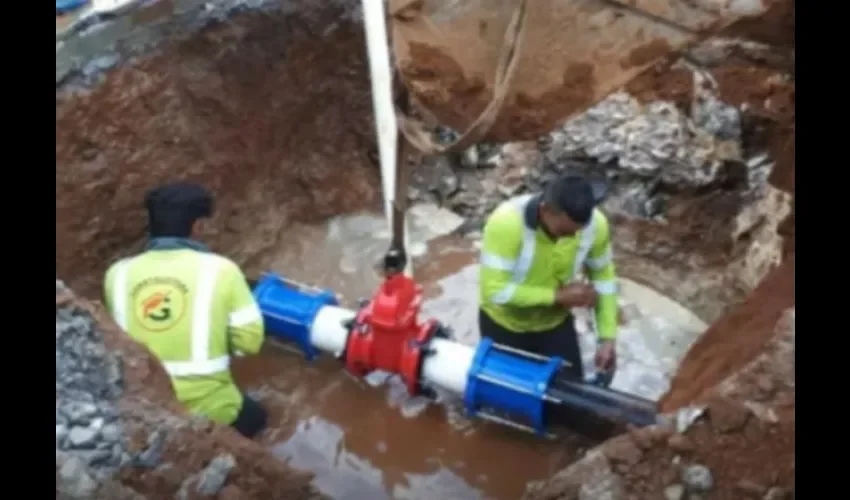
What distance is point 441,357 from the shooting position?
148 inches

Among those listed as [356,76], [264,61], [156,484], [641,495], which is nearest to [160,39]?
[264,61]

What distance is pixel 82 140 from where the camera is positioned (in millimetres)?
4555

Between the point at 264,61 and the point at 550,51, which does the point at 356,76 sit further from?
the point at 550,51

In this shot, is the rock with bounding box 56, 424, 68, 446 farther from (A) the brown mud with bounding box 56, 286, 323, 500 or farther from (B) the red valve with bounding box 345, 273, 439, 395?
(B) the red valve with bounding box 345, 273, 439, 395

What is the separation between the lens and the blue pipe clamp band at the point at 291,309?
407cm

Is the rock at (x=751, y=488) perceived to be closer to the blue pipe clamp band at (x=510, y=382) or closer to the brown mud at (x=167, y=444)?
the blue pipe clamp band at (x=510, y=382)

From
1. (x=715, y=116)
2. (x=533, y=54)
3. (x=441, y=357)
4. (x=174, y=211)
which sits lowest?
(x=441, y=357)

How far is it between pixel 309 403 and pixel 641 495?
7.40ft

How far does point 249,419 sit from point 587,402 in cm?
145

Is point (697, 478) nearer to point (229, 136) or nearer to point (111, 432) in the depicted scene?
point (111, 432)

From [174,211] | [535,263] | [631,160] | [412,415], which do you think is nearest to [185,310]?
[174,211]

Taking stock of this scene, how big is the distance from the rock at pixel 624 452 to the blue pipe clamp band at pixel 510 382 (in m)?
0.88

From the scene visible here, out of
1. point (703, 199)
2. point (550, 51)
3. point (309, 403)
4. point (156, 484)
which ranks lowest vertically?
point (309, 403)

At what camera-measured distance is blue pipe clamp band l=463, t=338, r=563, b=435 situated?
352 cm
